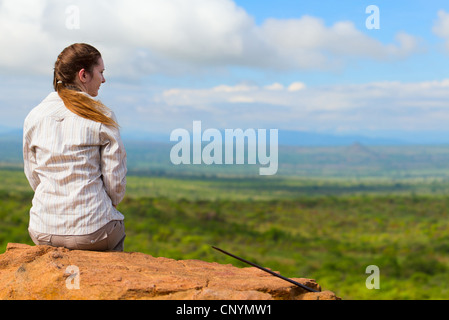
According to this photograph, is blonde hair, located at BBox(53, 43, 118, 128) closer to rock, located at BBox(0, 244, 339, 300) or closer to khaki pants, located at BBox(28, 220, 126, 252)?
khaki pants, located at BBox(28, 220, 126, 252)

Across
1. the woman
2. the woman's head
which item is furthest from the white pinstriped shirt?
the woman's head

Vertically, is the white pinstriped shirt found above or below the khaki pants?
above

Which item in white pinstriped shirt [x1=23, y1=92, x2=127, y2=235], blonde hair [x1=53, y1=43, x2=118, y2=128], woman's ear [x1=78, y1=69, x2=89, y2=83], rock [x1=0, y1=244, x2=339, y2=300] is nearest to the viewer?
rock [x1=0, y1=244, x2=339, y2=300]

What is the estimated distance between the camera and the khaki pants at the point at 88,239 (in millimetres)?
4496

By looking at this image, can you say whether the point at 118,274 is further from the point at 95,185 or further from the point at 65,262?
the point at 95,185

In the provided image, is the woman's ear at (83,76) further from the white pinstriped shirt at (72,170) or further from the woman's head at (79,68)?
the white pinstriped shirt at (72,170)

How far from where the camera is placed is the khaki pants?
450 cm

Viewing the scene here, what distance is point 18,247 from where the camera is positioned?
4.95 m

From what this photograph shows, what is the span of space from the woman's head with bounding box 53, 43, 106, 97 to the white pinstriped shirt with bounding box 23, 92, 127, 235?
0.79ft

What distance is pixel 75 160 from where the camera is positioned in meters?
4.31

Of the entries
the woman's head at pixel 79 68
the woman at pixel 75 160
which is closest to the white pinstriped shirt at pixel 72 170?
the woman at pixel 75 160

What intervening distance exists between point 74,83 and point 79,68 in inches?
6.2

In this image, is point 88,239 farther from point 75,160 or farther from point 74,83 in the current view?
point 74,83
